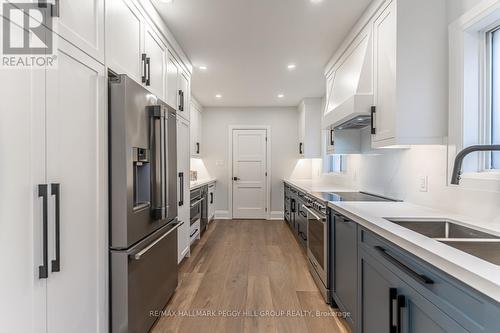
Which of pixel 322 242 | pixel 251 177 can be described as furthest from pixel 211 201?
pixel 322 242

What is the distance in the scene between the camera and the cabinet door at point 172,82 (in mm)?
2801

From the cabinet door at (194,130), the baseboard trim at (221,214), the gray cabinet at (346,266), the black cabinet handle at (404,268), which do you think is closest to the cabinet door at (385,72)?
the gray cabinet at (346,266)

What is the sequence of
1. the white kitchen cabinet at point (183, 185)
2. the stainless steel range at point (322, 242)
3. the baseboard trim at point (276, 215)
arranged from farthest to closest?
the baseboard trim at point (276, 215) → the white kitchen cabinet at point (183, 185) → the stainless steel range at point (322, 242)

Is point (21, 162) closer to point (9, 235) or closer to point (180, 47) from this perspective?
point (9, 235)

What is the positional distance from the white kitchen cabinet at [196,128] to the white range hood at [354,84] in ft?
9.29

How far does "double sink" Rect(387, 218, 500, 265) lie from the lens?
1.26 m

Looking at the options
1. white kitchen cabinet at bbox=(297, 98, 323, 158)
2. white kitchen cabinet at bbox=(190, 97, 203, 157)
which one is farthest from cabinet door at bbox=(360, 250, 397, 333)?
white kitchen cabinet at bbox=(190, 97, 203, 157)

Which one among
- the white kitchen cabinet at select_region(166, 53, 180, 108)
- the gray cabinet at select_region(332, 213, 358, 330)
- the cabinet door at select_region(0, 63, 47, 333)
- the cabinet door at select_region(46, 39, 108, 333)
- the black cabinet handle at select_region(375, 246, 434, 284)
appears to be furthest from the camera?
the white kitchen cabinet at select_region(166, 53, 180, 108)

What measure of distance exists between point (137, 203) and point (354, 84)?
84.9 inches

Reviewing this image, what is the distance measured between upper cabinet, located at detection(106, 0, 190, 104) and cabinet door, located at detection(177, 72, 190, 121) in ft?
0.14

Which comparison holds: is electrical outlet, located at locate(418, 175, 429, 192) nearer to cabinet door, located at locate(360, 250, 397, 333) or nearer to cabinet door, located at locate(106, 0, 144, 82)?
cabinet door, located at locate(360, 250, 397, 333)

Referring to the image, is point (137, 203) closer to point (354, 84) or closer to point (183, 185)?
point (183, 185)

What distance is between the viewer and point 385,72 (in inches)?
79.6

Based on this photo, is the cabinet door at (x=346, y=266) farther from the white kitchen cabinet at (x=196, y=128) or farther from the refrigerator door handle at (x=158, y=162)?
the white kitchen cabinet at (x=196, y=128)
